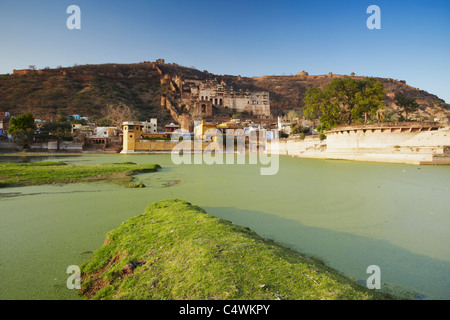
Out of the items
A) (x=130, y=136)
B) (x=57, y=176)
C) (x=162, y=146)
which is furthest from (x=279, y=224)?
A: (x=130, y=136)

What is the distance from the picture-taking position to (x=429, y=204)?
779 centimetres

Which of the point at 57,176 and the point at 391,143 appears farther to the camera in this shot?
the point at 391,143

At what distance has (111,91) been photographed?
68.6 m

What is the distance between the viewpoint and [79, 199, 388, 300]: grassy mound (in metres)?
2.48

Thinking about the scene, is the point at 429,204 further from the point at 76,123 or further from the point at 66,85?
the point at 66,85

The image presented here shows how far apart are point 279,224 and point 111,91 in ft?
241

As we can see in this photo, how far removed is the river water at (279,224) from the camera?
349 centimetres

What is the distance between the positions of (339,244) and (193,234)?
9.06ft

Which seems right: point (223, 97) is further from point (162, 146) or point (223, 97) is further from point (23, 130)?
point (23, 130)

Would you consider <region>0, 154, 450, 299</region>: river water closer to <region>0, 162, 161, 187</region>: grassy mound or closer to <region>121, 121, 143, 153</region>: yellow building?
<region>0, 162, 161, 187</region>: grassy mound

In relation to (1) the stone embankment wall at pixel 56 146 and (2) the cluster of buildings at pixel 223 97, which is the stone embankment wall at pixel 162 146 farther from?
(2) the cluster of buildings at pixel 223 97

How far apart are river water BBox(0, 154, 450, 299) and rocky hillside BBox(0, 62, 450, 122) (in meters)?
47.5

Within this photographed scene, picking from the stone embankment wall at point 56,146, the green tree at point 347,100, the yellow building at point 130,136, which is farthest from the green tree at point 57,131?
the green tree at point 347,100

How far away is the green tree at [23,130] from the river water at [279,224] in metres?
31.1
